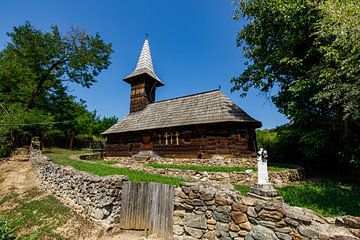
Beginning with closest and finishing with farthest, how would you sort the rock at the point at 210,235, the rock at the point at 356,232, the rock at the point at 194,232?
1. the rock at the point at 356,232
2. the rock at the point at 210,235
3. the rock at the point at 194,232

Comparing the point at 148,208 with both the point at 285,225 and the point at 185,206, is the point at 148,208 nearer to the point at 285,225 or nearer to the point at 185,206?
the point at 185,206

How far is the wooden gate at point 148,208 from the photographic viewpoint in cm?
584

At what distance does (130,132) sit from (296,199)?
15.4m

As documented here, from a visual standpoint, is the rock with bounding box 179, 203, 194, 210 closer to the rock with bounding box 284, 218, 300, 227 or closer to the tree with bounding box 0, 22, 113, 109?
the rock with bounding box 284, 218, 300, 227

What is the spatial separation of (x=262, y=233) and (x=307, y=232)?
919 mm

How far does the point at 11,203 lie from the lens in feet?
28.3

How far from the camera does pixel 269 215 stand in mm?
4004

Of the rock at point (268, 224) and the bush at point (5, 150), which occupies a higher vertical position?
the bush at point (5, 150)

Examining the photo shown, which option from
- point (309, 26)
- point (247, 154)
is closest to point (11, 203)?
point (247, 154)

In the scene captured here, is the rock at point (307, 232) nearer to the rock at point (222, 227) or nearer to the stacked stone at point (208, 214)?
the stacked stone at point (208, 214)

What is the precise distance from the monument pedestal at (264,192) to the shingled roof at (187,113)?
8.36 metres

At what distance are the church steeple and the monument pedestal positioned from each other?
18.2m

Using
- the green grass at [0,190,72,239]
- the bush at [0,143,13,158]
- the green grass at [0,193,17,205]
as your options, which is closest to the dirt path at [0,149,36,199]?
the green grass at [0,193,17,205]

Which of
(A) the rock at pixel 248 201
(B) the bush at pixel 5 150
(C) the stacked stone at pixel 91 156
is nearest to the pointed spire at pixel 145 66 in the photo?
(C) the stacked stone at pixel 91 156
